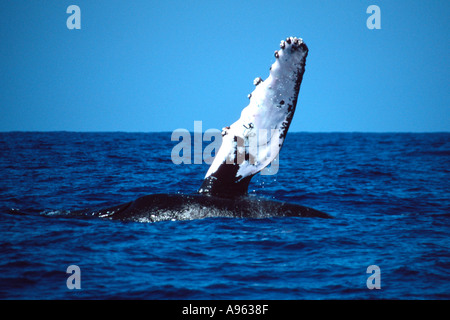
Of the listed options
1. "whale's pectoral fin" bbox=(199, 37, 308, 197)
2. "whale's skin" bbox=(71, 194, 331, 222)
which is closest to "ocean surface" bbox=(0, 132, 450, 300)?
"whale's skin" bbox=(71, 194, 331, 222)

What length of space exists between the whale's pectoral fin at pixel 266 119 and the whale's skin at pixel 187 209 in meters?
0.61

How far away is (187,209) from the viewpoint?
9.15 meters

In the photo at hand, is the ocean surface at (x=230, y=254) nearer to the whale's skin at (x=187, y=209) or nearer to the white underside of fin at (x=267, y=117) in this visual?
the whale's skin at (x=187, y=209)

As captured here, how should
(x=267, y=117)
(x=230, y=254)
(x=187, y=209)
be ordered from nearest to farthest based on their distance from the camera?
(x=230, y=254), (x=267, y=117), (x=187, y=209)

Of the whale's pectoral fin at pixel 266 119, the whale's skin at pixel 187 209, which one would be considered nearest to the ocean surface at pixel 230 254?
the whale's skin at pixel 187 209

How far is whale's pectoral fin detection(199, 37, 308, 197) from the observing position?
855cm

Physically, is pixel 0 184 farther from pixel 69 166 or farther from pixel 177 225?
pixel 177 225

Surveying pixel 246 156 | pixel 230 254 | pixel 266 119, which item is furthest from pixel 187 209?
pixel 266 119

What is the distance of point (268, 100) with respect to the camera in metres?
8.64

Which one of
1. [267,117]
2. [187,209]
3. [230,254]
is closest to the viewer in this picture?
[230,254]

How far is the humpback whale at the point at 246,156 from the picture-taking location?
8.59m

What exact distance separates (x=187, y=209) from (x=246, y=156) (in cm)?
142

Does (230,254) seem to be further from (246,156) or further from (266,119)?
(266,119)
